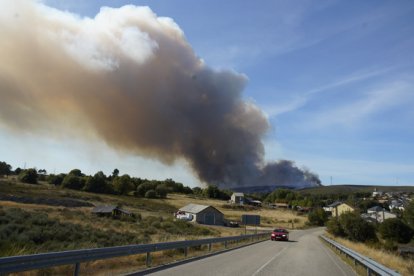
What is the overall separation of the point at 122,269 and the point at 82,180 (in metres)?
118

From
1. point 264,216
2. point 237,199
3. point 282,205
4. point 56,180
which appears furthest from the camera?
point 282,205

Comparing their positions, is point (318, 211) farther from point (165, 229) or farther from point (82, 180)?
point (165, 229)

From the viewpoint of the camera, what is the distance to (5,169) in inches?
6078

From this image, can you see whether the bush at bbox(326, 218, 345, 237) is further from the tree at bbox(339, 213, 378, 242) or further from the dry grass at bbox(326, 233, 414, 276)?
the dry grass at bbox(326, 233, 414, 276)

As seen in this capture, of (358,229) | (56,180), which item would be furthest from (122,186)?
(358,229)

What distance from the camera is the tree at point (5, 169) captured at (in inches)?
5927

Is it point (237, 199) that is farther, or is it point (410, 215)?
point (237, 199)

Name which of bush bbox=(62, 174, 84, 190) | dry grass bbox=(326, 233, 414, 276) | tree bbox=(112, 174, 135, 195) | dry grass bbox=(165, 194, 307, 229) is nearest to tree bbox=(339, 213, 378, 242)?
dry grass bbox=(165, 194, 307, 229)

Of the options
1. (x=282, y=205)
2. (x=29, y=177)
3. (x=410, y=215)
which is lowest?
(x=410, y=215)

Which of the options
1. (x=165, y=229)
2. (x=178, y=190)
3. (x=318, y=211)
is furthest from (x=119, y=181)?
(x=165, y=229)

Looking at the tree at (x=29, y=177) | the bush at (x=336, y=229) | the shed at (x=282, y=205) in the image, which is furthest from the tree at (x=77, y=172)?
the bush at (x=336, y=229)

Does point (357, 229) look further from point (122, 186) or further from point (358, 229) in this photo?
point (122, 186)

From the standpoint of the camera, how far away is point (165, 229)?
147ft

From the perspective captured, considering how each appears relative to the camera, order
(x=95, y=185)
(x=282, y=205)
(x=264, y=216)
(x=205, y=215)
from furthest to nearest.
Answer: (x=282, y=205) → (x=95, y=185) → (x=264, y=216) → (x=205, y=215)
